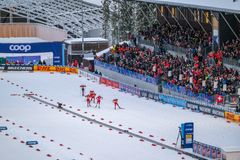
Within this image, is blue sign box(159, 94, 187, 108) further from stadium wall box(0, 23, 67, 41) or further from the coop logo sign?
stadium wall box(0, 23, 67, 41)

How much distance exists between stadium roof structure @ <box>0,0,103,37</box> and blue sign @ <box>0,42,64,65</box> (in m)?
19.2

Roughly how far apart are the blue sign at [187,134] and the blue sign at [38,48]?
37.6m

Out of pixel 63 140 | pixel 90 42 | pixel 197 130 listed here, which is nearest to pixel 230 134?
pixel 197 130

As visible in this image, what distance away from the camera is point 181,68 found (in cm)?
7325

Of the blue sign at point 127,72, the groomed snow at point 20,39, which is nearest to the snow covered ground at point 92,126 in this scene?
the blue sign at point 127,72

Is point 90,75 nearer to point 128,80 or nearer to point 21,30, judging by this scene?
point 128,80

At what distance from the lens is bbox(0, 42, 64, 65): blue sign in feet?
290

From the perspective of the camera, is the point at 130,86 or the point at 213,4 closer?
the point at 213,4

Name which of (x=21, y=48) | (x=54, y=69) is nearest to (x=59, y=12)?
(x=21, y=48)

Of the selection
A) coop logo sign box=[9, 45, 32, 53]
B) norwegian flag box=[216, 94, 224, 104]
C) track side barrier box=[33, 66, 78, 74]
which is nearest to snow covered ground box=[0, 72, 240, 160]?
norwegian flag box=[216, 94, 224, 104]

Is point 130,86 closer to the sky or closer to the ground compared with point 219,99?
closer to the ground

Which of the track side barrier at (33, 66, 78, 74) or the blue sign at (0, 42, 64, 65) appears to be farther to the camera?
the blue sign at (0, 42, 64, 65)

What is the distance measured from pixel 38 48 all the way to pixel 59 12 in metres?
23.8

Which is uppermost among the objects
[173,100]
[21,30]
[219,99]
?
[219,99]
